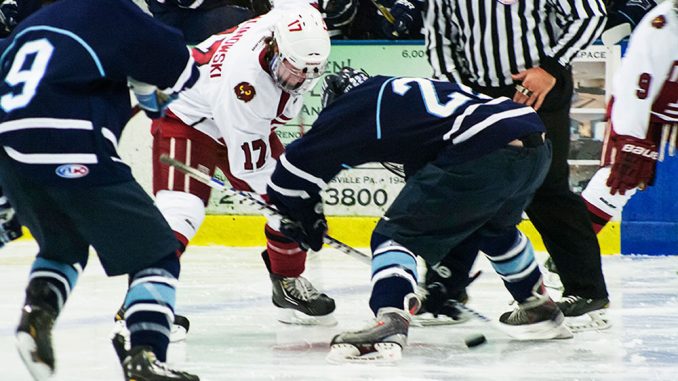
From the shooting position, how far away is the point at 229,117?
3740 mm

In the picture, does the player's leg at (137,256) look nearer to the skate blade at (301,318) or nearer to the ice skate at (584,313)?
the skate blade at (301,318)

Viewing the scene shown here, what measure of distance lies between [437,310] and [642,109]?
35.3 inches

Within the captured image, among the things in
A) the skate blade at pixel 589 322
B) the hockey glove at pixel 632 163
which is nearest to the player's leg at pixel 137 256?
the skate blade at pixel 589 322

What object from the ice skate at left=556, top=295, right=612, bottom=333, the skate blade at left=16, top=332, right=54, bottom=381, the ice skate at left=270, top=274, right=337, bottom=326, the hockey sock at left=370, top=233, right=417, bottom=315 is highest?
the hockey sock at left=370, top=233, right=417, bottom=315

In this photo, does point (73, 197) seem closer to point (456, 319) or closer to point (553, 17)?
point (456, 319)

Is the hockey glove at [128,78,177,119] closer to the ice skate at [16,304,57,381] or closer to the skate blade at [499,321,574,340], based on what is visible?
the ice skate at [16,304,57,381]

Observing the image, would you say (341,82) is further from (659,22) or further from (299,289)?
(659,22)

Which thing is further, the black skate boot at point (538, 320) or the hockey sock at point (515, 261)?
the black skate boot at point (538, 320)

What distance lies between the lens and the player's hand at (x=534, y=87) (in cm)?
396

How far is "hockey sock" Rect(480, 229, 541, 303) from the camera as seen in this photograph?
11.7 ft

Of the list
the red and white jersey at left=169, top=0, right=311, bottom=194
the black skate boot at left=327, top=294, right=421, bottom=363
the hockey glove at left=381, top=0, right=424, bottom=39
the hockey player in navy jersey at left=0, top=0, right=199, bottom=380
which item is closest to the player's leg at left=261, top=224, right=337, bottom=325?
the red and white jersey at left=169, top=0, right=311, bottom=194

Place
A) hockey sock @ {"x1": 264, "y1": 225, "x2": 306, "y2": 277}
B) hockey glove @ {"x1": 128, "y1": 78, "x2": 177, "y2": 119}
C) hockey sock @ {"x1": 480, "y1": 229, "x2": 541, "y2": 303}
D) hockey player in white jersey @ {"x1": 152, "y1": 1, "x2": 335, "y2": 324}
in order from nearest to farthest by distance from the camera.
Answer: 1. hockey glove @ {"x1": 128, "y1": 78, "x2": 177, "y2": 119}
2. hockey sock @ {"x1": 480, "y1": 229, "x2": 541, "y2": 303}
3. hockey player in white jersey @ {"x1": 152, "y1": 1, "x2": 335, "y2": 324}
4. hockey sock @ {"x1": 264, "y1": 225, "x2": 306, "y2": 277}

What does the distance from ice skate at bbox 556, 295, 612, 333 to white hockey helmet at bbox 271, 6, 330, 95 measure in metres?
1.06

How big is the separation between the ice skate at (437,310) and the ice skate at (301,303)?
0.28 meters
